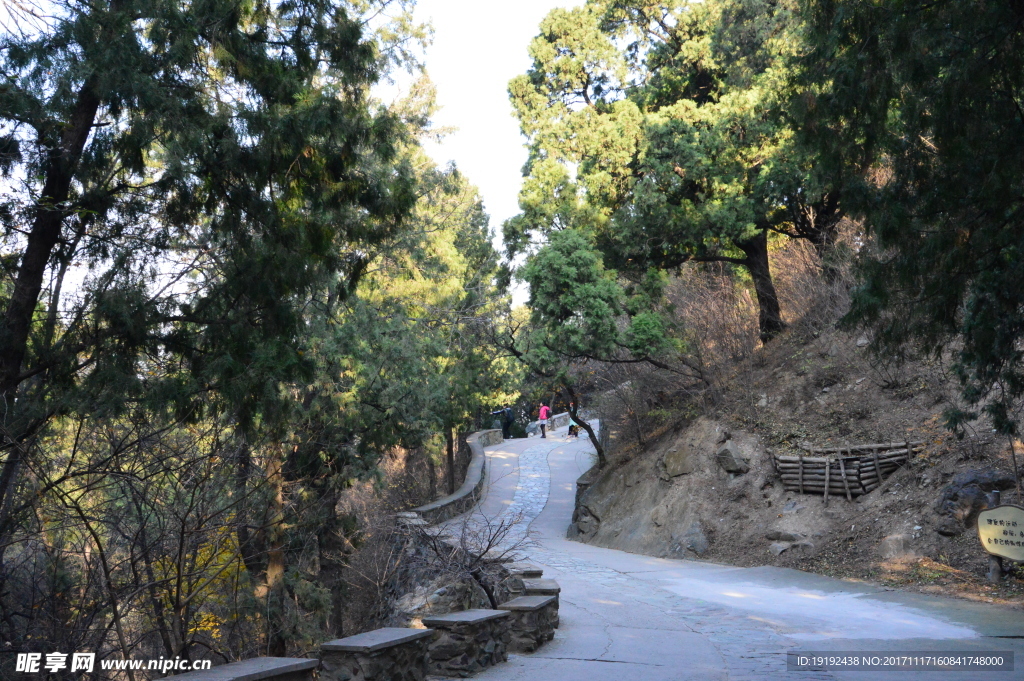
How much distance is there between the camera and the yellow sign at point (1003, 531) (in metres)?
10.1

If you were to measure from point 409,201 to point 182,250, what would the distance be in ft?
8.10

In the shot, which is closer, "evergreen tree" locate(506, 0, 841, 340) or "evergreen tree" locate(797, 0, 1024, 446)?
"evergreen tree" locate(797, 0, 1024, 446)

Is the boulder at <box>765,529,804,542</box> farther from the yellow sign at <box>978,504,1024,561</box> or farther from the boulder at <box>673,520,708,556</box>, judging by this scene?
the yellow sign at <box>978,504,1024,561</box>

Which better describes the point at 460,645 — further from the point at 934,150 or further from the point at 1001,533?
the point at 1001,533

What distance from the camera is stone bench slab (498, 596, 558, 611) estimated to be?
812 centimetres

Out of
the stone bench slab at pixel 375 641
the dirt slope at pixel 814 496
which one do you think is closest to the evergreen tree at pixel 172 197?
the stone bench slab at pixel 375 641

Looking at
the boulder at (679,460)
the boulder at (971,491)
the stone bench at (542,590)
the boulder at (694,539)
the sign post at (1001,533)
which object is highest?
the boulder at (679,460)

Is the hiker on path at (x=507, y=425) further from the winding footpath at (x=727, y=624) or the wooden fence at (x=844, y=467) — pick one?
the wooden fence at (x=844, y=467)

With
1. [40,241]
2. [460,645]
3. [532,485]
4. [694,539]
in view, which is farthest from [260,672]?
[532,485]

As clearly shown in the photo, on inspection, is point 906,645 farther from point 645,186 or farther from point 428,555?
point 645,186

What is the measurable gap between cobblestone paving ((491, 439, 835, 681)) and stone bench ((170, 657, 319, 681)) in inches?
147

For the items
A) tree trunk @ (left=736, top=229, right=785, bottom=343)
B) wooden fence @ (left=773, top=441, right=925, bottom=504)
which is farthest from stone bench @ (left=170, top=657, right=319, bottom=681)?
tree trunk @ (left=736, top=229, right=785, bottom=343)

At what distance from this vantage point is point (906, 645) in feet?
25.8

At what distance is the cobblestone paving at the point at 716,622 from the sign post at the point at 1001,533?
3.44 m
